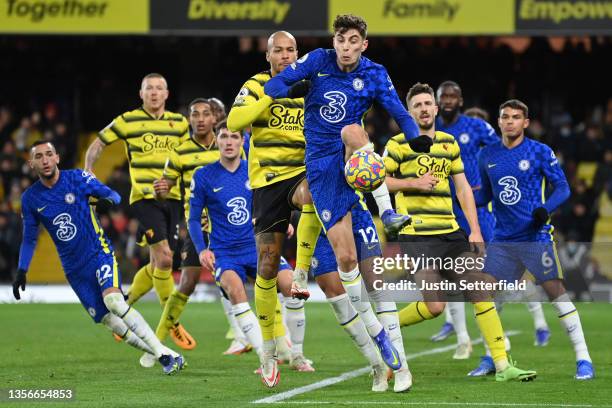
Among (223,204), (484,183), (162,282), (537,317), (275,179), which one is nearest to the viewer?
(275,179)

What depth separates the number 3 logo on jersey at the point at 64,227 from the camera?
32.7 feet

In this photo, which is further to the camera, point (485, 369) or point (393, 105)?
point (485, 369)

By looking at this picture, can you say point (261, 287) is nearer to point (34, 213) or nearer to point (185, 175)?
point (34, 213)


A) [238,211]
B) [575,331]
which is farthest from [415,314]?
[238,211]

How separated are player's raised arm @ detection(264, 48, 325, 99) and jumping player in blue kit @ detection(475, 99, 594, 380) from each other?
245 cm

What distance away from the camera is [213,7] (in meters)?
20.9

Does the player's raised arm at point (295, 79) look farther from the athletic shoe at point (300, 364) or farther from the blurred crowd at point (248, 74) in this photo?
the blurred crowd at point (248, 74)

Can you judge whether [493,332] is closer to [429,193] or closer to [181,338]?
[429,193]

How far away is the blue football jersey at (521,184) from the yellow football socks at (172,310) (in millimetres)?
2989

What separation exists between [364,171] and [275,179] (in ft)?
3.63

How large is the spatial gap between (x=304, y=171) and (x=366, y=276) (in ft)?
2.92

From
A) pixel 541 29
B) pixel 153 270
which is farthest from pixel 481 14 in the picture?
pixel 153 270

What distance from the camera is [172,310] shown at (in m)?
11.1

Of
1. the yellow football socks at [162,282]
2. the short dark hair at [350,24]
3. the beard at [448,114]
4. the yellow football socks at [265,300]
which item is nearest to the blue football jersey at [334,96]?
the short dark hair at [350,24]
